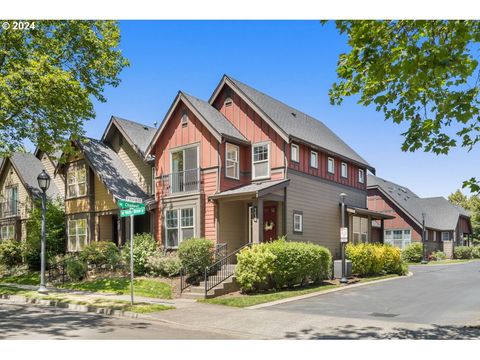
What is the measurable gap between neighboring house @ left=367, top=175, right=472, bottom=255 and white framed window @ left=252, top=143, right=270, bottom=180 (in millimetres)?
28550

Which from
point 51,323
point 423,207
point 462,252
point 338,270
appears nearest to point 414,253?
point 462,252

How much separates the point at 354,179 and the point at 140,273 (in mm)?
14799

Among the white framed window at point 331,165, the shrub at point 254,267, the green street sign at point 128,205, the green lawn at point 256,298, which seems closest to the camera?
the green street sign at point 128,205

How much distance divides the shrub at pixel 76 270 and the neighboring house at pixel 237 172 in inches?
158

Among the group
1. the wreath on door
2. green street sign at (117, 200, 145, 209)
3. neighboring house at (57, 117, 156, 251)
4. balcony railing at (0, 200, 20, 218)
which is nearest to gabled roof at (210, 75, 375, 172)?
the wreath on door

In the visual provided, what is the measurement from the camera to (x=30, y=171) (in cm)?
3453

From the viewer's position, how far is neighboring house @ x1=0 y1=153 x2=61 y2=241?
33031 millimetres

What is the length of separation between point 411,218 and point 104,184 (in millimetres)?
33043

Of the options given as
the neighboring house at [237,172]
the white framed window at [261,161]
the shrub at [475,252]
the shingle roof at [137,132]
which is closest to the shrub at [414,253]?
the shrub at [475,252]

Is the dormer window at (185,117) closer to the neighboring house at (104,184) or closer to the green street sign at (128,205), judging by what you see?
the neighboring house at (104,184)

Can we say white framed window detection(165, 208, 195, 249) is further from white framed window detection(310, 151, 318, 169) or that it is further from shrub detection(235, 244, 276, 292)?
white framed window detection(310, 151, 318, 169)

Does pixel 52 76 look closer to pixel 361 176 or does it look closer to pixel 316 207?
pixel 316 207

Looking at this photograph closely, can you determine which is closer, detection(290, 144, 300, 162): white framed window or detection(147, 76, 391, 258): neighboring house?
detection(147, 76, 391, 258): neighboring house

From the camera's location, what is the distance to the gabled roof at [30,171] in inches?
1291
